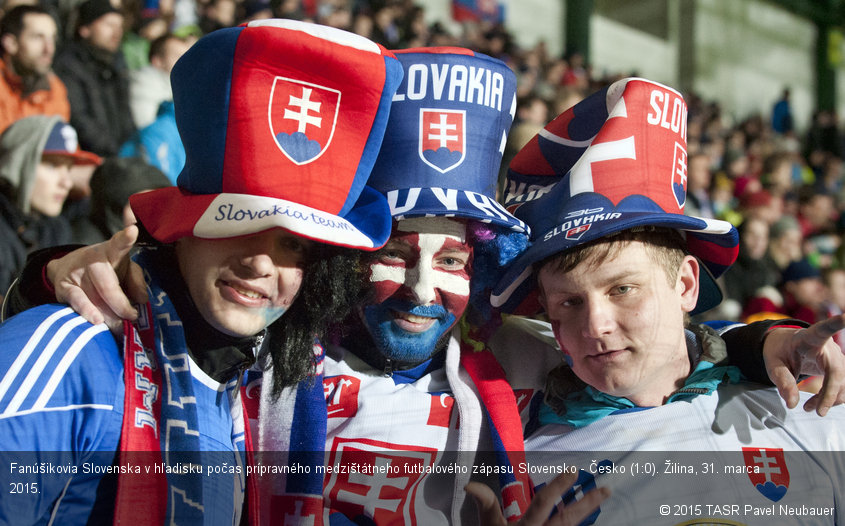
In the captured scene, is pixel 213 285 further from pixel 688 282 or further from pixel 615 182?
pixel 688 282

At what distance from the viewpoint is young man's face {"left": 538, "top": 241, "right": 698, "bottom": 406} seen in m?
1.81

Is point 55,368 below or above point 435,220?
below

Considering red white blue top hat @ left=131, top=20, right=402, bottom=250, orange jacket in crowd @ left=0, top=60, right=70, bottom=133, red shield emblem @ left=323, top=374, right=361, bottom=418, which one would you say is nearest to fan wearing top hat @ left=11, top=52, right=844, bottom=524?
red shield emblem @ left=323, top=374, right=361, bottom=418

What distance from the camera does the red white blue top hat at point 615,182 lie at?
1.84m

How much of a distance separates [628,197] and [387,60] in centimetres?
69

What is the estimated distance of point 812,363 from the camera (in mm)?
1826

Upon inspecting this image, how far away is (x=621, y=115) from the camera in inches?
75.7

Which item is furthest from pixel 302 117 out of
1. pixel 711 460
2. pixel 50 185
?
pixel 50 185

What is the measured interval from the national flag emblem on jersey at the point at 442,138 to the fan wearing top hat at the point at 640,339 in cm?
28

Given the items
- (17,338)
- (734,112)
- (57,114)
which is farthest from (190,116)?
(734,112)

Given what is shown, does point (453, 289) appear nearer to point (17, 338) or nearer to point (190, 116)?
point (190, 116)

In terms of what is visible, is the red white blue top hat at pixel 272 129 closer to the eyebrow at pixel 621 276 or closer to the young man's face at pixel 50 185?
the eyebrow at pixel 621 276

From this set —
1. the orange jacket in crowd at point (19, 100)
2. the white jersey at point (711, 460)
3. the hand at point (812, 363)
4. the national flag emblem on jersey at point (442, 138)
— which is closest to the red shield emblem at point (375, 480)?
the white jersey at point (711, 460)

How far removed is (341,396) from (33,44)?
289 centimetres
